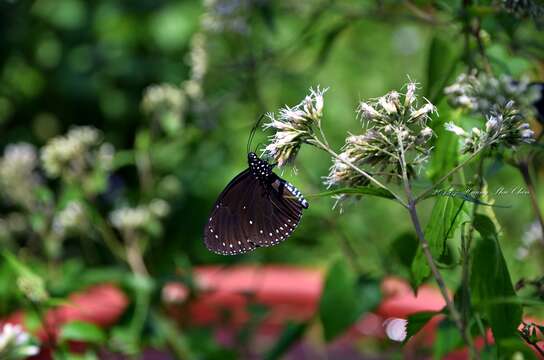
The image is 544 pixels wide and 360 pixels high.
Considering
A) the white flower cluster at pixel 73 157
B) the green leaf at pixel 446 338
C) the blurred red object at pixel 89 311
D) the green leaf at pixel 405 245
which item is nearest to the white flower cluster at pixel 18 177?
the white flower cluster at pixel 73 157

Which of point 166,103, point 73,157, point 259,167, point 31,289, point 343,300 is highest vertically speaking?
point 166,103

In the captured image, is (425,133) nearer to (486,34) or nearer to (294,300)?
(486,34)

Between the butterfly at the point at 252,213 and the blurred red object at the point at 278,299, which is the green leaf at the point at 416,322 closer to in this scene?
the butterfly at the point at 252,213

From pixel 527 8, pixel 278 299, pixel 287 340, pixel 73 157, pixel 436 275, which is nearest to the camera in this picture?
pixel 436 275

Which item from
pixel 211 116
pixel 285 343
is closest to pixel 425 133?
pixel 285 343

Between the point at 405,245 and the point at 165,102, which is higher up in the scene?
the point at 165,102


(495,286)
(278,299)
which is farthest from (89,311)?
(495,286)

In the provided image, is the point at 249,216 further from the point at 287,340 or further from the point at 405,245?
the point at 287,340
